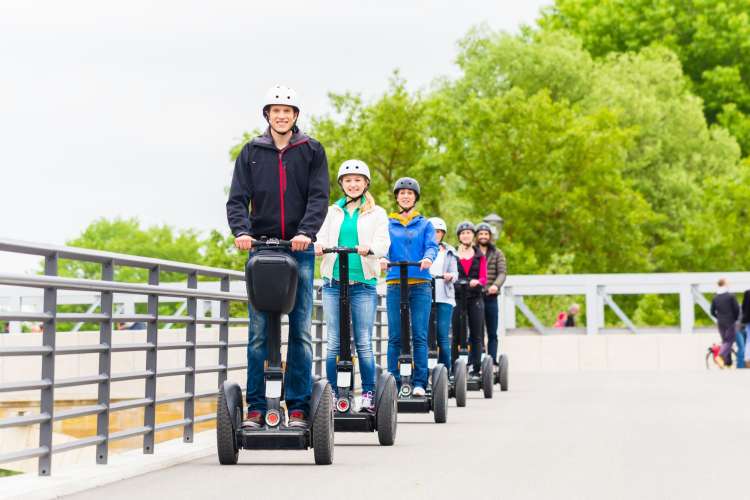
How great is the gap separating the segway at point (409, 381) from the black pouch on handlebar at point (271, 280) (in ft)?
11.0

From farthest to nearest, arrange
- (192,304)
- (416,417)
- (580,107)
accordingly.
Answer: (580,107), (416,417), (192,304)

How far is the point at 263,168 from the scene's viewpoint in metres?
8.99

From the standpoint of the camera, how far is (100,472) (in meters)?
8.42

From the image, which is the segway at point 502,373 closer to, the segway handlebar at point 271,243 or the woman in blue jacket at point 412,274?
the woman in blue jacket at point 412,274

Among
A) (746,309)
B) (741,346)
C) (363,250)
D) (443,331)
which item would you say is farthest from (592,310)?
(363,250)

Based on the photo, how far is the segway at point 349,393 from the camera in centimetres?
999

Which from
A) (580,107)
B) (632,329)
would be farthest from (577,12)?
(632,329)

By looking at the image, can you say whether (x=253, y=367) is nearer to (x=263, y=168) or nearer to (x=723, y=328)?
(x=263, y=168)

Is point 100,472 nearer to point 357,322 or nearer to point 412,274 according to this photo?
point 357,322

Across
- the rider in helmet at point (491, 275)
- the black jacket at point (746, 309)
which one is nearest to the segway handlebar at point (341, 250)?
the rider in helmet at point (491, 275)

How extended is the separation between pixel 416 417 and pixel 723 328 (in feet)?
57.4

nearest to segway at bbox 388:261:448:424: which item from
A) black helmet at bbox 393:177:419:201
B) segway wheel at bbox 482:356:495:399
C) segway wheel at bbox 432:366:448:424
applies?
segway wheel at bbox 432:366:448:424

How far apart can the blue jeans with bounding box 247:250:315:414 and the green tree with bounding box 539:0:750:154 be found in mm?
54718

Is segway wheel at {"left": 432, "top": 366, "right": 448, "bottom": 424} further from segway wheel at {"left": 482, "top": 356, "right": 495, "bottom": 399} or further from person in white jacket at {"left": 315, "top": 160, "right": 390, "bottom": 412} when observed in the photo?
segway wheel at {"left": 482, "top": 356, "right": 495, "bottom": 399}
